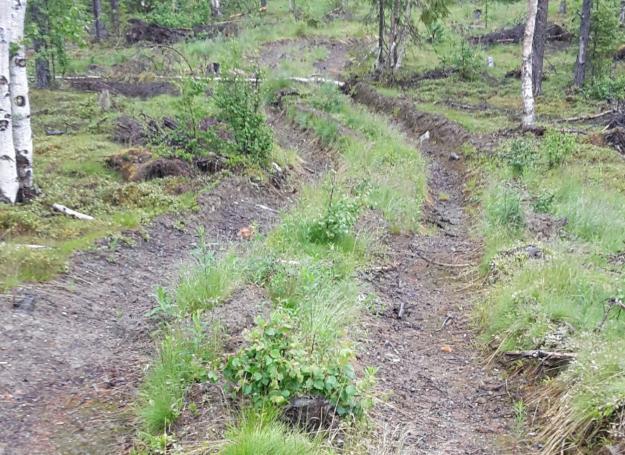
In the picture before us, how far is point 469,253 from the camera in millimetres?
8281

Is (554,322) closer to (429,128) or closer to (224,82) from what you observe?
(224,82)

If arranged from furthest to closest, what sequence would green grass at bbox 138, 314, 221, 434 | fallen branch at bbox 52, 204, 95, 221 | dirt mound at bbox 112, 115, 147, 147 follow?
dirt mound at bbox 112, 115, 147, 147
fallen branch at bbox 52, 204, 95, 221
green grass at bbox 138, 314, 221, 434

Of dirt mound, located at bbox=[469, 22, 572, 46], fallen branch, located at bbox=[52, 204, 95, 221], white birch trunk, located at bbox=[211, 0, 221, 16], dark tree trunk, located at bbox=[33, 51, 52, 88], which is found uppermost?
white birch trunk, located at bbox=[211, 0, 221, 16]

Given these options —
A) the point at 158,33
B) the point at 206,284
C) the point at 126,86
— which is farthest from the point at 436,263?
the point at 158,33

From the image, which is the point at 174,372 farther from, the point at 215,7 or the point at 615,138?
the point at 215,7

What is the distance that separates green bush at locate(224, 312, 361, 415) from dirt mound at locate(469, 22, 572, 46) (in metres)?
30.4

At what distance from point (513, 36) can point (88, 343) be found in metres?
31.8

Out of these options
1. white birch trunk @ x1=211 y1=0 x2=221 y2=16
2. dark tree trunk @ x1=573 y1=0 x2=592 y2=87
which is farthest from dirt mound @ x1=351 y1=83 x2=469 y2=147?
white birch trunk @ x1=211 y1=0 x2=221 y2=16

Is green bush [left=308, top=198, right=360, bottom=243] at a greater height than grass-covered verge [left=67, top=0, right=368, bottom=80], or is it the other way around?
grass-covered verge [left=67, top=0, right=368, bottom=80]

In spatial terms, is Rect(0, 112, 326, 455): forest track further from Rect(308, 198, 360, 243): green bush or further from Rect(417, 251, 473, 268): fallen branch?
Rect(417, 251, 473, 268): fallen branch

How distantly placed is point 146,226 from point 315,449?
5.12 m

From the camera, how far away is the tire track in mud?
4172 millimetres

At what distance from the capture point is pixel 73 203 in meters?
8.03

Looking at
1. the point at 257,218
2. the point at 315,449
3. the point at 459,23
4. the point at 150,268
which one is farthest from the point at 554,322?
the point at 459,23
